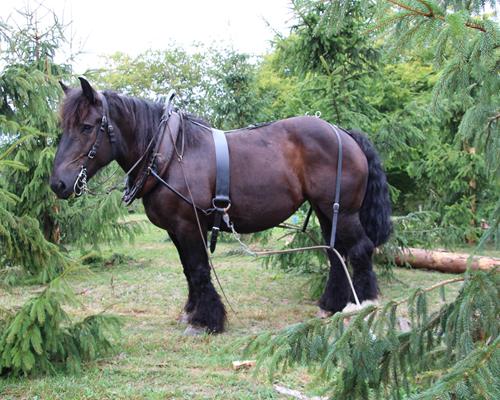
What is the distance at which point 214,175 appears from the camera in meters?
4.52

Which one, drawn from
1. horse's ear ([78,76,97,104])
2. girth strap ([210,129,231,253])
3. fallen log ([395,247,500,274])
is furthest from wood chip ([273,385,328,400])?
fallen log ([395,247,500,274])

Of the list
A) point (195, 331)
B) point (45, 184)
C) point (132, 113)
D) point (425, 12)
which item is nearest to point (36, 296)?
point (195, 331)

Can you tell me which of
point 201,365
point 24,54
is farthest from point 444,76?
point 24,54

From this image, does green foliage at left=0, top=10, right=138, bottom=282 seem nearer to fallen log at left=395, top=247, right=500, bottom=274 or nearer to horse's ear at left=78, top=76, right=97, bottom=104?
horse's ear at left=78, top=76, right=97, bottom=104

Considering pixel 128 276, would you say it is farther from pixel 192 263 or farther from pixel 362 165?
pixel 362 165

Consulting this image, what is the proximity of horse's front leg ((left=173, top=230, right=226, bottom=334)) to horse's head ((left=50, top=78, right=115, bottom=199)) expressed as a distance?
1003 millimetres

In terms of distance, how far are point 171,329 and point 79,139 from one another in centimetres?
195

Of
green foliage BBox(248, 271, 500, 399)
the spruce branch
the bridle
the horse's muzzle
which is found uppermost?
the spruce branch

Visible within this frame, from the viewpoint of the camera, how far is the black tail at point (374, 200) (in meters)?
5.03

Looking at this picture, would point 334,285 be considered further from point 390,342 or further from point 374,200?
point 390,342

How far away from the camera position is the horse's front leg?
4.49 metres

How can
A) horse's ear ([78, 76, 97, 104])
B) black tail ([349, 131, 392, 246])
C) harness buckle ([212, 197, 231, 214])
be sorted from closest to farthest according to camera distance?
horse's ear ([78, 76, 97, 104]) → harness buckle ([212, 197, 231, 214]) → black tail ([349, 131, 392, 246])

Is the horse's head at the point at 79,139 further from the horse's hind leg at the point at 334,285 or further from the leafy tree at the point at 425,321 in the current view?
the leafy tree at the point at 425,321

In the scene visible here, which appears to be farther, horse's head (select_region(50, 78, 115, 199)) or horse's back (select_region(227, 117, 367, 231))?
horse's back (select_region(227, 117, 367, 231))
